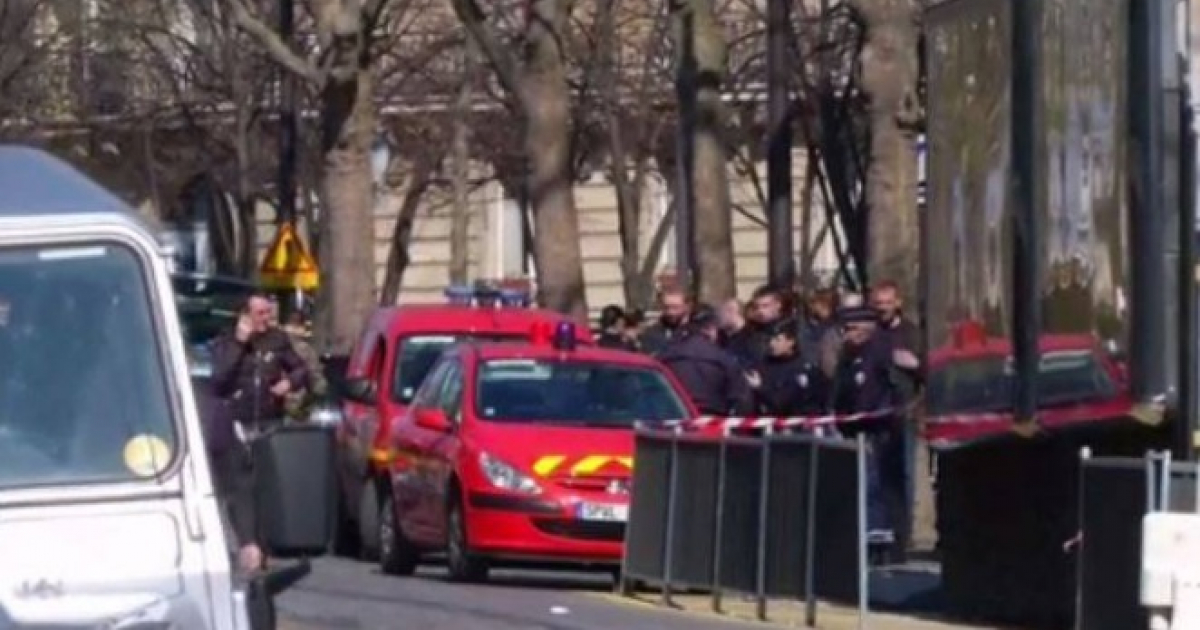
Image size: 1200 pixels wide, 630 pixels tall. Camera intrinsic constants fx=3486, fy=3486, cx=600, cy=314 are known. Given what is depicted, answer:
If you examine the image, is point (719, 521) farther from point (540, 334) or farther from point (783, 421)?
point (540, 334)

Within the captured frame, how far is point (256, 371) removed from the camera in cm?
2302

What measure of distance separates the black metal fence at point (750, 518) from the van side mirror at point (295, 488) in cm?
1054

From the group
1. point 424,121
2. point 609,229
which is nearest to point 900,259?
point 424,121

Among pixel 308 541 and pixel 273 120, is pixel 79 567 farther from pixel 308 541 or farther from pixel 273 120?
pixel 273 120

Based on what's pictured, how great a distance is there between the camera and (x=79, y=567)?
7.38m

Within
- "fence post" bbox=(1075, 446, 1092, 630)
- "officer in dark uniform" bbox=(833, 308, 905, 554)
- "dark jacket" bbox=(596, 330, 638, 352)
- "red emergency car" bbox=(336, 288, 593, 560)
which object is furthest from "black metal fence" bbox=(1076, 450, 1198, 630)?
"dark jacket" bbox=(596, 330, 638, 352)

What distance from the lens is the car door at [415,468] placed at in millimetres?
22594

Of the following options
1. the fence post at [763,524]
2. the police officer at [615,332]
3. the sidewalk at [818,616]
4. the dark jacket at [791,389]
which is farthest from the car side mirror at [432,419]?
the police officer at [615,332]

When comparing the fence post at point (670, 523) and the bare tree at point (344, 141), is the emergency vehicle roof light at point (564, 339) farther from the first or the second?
the bare tree at point (344, 141)

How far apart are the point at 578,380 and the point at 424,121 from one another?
34.2 metres

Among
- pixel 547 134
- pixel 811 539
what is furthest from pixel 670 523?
pixel 547 134

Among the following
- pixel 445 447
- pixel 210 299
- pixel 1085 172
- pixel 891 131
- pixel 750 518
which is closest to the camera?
pixel 1085 172

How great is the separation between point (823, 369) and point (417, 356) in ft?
9.91

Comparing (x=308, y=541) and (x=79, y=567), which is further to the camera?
(x=308, y=541)
